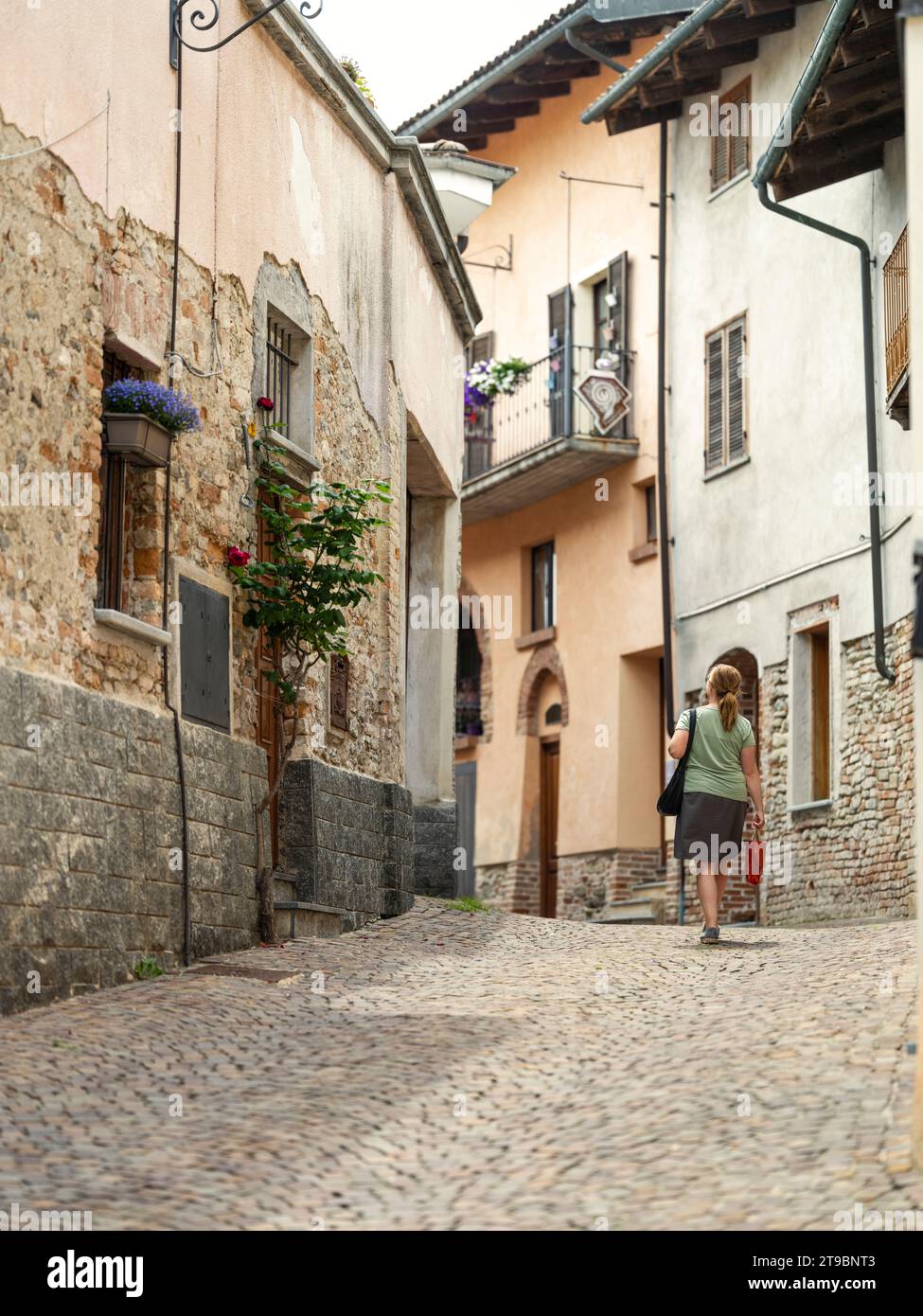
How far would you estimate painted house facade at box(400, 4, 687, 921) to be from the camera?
23.5 meters

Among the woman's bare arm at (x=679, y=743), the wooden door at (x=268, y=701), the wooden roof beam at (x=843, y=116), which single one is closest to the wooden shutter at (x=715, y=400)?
the wooden roof beam at (x=843, y=116)

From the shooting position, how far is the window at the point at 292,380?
12945 millimetres

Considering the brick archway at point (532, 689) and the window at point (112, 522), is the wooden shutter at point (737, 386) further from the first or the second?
the window at point (112, 522)

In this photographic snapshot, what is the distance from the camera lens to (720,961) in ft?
35.6

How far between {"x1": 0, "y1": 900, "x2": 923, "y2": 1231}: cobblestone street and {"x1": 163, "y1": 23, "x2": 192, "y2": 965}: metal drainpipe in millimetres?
754

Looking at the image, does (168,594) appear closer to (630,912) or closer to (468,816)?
(630,912)

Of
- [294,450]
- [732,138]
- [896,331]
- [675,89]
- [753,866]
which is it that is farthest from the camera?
[675,89]

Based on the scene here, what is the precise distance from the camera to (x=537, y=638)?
25.8 metres

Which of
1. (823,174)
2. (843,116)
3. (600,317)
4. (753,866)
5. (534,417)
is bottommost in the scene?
(753,866)

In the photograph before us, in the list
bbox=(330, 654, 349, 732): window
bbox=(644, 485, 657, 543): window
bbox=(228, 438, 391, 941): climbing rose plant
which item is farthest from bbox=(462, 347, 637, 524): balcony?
bbox=(228, 438, 391, 941): climbing rose plant

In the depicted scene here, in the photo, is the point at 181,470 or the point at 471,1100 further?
the point at 181,470

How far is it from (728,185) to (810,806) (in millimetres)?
7167

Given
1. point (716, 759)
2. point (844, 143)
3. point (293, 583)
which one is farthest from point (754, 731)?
point (293, 583)
